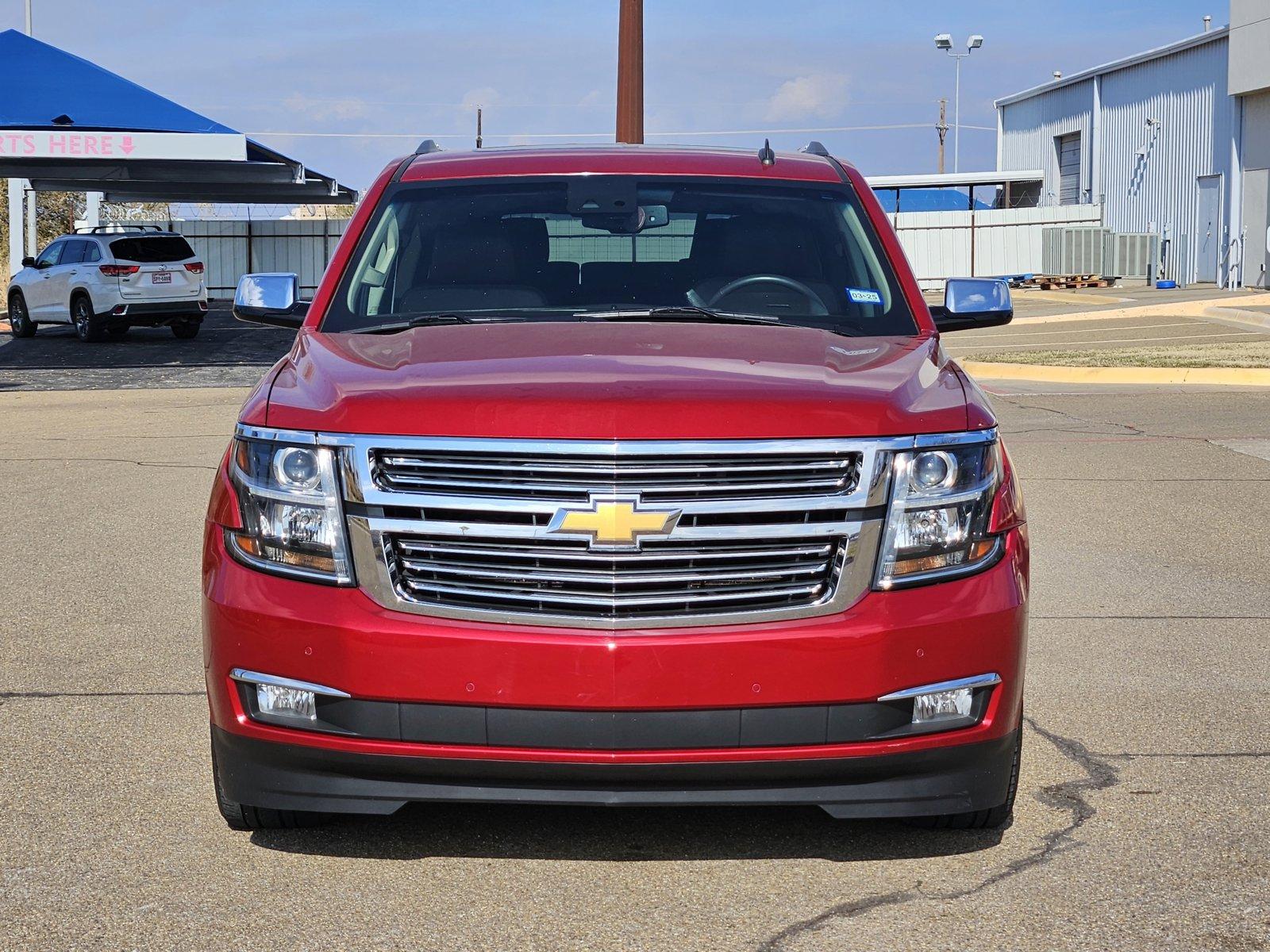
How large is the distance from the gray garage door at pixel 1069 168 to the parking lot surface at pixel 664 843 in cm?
4982

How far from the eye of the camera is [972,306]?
18.1 feet

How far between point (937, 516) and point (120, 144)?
2158 centimetres

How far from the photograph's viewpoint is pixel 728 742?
145 inches

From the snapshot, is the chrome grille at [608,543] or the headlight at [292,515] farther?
the headlight at [292,515]

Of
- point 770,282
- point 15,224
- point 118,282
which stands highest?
point 15,224

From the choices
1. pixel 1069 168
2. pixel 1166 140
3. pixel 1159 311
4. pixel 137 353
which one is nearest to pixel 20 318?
pixel 137 353

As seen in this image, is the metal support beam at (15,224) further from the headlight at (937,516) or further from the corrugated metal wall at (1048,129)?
the headlight at (937,516)

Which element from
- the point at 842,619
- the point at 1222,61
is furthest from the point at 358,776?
the point at 1222,61

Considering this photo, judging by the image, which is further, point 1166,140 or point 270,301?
point 1166,140

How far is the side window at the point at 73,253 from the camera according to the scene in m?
27.5

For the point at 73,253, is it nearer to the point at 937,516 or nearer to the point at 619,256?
the point at 619,256

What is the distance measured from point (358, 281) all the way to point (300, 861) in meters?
1.87

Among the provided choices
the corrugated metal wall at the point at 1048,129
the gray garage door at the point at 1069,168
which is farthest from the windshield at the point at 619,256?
the gray garage door at the point at 1069,168

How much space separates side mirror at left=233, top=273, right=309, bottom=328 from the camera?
545 centimetres
